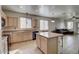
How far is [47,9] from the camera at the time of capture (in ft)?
5.48

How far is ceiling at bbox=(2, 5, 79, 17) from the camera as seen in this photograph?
1.34 m

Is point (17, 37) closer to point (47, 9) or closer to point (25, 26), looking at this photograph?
point (25, 26)

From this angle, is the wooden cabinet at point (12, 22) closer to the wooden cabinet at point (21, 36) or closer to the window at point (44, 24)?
the wooden cabinet at point (21, 36)

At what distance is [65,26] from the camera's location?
1.73 m

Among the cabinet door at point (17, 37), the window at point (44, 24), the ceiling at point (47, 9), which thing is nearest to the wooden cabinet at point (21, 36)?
the cabinet door at point (17, 37)

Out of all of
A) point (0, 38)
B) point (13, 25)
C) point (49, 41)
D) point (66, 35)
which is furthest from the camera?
point (66, 35)

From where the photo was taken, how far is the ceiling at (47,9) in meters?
1.34

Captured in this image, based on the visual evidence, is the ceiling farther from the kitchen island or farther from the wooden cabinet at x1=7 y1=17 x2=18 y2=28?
the kitchen island

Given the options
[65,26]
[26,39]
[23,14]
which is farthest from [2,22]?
[65,26]

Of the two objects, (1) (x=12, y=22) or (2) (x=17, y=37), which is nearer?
(1) (x=12, y=22)

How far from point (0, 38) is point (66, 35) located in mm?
1382

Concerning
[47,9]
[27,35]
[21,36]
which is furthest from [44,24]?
[21,36]

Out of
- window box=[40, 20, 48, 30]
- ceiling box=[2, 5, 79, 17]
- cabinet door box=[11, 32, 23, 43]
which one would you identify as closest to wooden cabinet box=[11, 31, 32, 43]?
cabinet door box=[11, 32, 23, 43]
